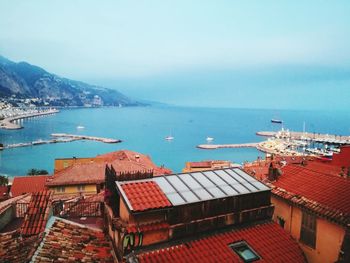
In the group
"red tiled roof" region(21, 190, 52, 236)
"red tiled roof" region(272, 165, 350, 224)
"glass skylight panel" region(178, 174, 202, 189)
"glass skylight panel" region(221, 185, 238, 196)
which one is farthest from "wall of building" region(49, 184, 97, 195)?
"glass skylight panel" region(221, 185, 238, 196)

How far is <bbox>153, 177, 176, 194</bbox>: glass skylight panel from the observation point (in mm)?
9146

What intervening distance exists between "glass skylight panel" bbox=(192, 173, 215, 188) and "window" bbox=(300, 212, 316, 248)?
3.66 metres

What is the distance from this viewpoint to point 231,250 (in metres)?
8.47

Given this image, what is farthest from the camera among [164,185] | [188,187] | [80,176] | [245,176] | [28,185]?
[28,185]

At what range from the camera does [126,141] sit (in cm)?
13088

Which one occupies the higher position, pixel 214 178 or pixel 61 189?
pixel 214 178

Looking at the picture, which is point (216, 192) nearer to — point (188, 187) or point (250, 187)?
point (188, 187)

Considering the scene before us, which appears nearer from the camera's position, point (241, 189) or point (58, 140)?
point (241, 189)

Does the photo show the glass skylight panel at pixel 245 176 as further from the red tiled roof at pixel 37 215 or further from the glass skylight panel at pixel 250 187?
the red tiled roof at pixel 37 215

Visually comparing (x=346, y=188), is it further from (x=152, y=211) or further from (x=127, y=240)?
(x=127, y=240)

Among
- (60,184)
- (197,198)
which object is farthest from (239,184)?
(60,184)

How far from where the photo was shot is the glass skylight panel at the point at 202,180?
995cm

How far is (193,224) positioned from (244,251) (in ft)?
5.65

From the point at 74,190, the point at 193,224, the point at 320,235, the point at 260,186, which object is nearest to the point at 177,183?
the point at 193,224
